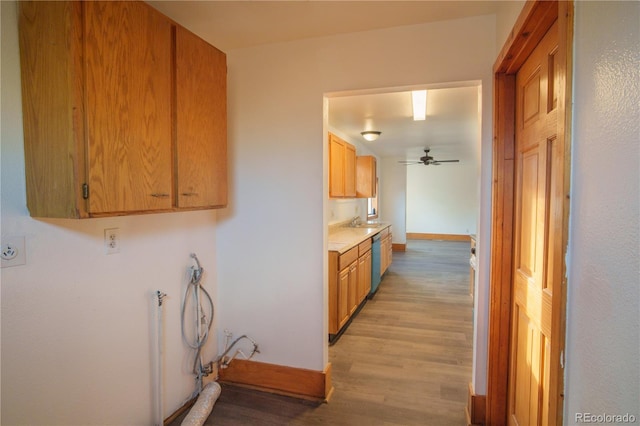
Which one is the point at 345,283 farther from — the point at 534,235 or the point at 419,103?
the point at 534,235

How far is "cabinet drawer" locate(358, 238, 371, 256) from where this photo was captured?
3848 mm

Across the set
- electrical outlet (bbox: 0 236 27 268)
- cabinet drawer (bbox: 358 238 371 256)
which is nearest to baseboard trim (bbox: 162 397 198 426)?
electrical outlet (bbox: 0 236 27 268)

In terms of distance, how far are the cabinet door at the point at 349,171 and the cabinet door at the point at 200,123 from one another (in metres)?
2.47

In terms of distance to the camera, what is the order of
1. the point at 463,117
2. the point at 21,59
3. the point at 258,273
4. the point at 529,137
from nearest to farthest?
the point at 21,59, the point at 529,137, the point at 258,273, the point at 463,117

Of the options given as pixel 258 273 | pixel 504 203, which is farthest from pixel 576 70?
pixel 258 273

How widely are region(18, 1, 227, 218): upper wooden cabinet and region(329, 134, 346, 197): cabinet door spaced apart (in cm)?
217

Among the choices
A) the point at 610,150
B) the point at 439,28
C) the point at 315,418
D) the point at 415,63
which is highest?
the point at 439,28

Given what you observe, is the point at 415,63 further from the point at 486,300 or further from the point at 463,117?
the point at 463,117

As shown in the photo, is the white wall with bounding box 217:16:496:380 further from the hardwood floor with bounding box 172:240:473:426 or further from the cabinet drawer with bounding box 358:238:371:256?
the cabinet drawer with bounding box 358:238:371:256

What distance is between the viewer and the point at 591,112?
789 mm

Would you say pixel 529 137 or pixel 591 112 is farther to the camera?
pixel 529 137

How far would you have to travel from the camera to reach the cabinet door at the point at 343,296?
10.4 ft

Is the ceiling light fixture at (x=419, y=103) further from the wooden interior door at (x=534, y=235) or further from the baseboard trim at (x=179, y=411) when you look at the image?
the baseboard trim at (x=179, y=411)

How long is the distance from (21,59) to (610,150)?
1.95 m
